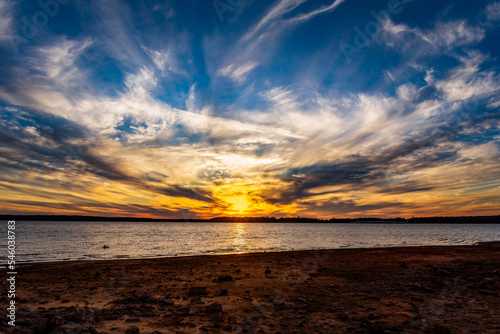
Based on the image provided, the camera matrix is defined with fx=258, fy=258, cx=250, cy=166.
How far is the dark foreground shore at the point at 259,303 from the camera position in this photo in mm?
7621

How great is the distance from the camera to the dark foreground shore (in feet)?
25.0

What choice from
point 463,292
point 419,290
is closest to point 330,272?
point 419,290

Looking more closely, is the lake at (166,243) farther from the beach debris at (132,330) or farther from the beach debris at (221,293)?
the beach debris at (132,330)

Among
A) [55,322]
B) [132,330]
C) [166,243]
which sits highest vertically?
[55,322]

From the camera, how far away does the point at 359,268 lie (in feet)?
59.5

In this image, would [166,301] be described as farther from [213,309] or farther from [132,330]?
[132,330]

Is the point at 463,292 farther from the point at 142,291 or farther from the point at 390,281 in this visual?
the point at 142,291

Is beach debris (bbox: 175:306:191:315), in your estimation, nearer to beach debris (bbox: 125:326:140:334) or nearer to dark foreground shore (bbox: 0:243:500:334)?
dark foreground shore (bbox: 0:243:500:334)

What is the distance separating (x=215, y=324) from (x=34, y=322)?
5355 mm

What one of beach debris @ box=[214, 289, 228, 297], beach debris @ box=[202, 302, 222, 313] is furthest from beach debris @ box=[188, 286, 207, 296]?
beach debris @ box=[202, 302, 222, 313]

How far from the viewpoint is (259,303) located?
33.2 ft

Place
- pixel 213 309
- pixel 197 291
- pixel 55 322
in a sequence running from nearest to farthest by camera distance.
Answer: pixel 55 322 < pixel 213 309 < pixel 197 291

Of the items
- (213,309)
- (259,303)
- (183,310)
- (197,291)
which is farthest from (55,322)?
(259,303)

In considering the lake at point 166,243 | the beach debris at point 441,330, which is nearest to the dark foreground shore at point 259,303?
the beach debris at point 441,330
